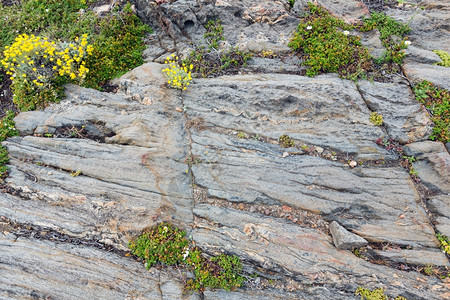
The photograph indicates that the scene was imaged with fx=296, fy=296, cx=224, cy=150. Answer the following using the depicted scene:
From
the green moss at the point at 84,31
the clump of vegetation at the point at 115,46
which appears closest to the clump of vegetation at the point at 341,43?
the clump of vegetation at the point at 115,46

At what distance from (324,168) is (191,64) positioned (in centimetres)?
496

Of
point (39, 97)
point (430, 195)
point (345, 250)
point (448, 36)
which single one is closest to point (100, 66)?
point (39, 97)

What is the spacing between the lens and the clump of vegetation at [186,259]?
6301mm

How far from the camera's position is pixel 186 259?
257 inches

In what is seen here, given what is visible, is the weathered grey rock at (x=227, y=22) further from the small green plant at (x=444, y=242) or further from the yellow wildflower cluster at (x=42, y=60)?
the small green plant at (x=444, y=242)

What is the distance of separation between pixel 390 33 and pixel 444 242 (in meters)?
6.58

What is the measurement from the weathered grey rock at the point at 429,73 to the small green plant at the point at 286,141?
426cm

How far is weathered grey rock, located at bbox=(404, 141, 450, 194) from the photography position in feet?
23.5

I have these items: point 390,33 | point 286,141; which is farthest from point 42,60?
point 390,33

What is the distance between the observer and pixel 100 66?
9.21 metres

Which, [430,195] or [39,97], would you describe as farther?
[39,97]

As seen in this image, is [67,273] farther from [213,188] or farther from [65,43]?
[65,43]

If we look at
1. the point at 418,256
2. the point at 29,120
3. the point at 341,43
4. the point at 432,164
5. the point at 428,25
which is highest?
the point at 428,25

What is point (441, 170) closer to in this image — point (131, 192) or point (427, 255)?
point (427, 255)
